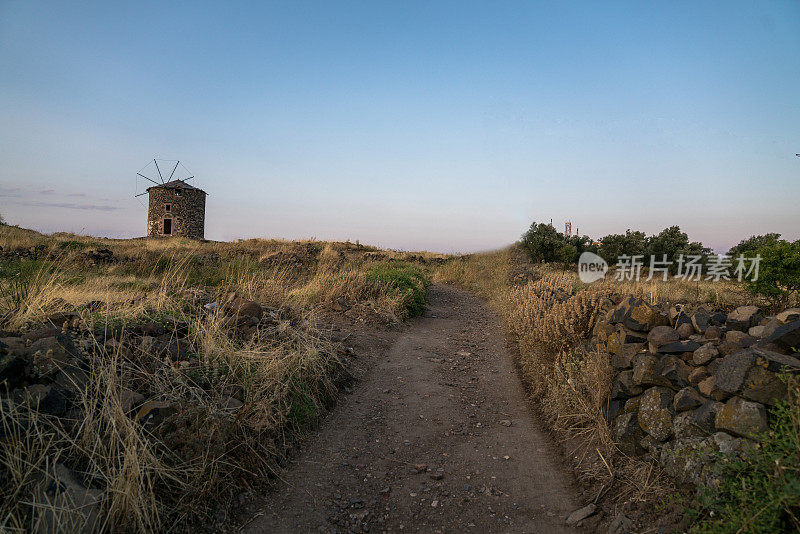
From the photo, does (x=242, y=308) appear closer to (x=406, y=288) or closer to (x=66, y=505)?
(x=66, y=505)

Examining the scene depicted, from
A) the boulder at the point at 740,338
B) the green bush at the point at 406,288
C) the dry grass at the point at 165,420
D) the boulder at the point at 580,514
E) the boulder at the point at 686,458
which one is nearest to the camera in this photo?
the dry grass at the point at 165,420

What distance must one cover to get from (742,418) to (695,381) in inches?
24.8

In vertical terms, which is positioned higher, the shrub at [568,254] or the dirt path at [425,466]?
the shrub at [568,254]

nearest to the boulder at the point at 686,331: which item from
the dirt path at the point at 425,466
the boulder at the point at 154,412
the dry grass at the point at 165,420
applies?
the dirt path at the point at 425,466

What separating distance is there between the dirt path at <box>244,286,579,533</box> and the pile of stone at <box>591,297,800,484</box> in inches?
31.6

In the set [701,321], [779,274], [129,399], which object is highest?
[779,274]

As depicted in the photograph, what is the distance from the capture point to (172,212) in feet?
119

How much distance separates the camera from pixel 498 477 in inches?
144

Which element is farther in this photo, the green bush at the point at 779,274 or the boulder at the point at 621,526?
the green bush at the point at 779,274

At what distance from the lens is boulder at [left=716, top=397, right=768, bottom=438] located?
249cm

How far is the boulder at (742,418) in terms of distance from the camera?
2.49 m

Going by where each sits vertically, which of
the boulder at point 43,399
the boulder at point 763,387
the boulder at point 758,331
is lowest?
the boulder at point 43,399

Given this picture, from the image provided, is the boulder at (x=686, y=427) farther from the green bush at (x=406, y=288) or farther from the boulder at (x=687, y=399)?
the green bush at (x=406, y=288)

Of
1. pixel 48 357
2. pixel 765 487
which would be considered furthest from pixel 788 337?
pixel 48 357
